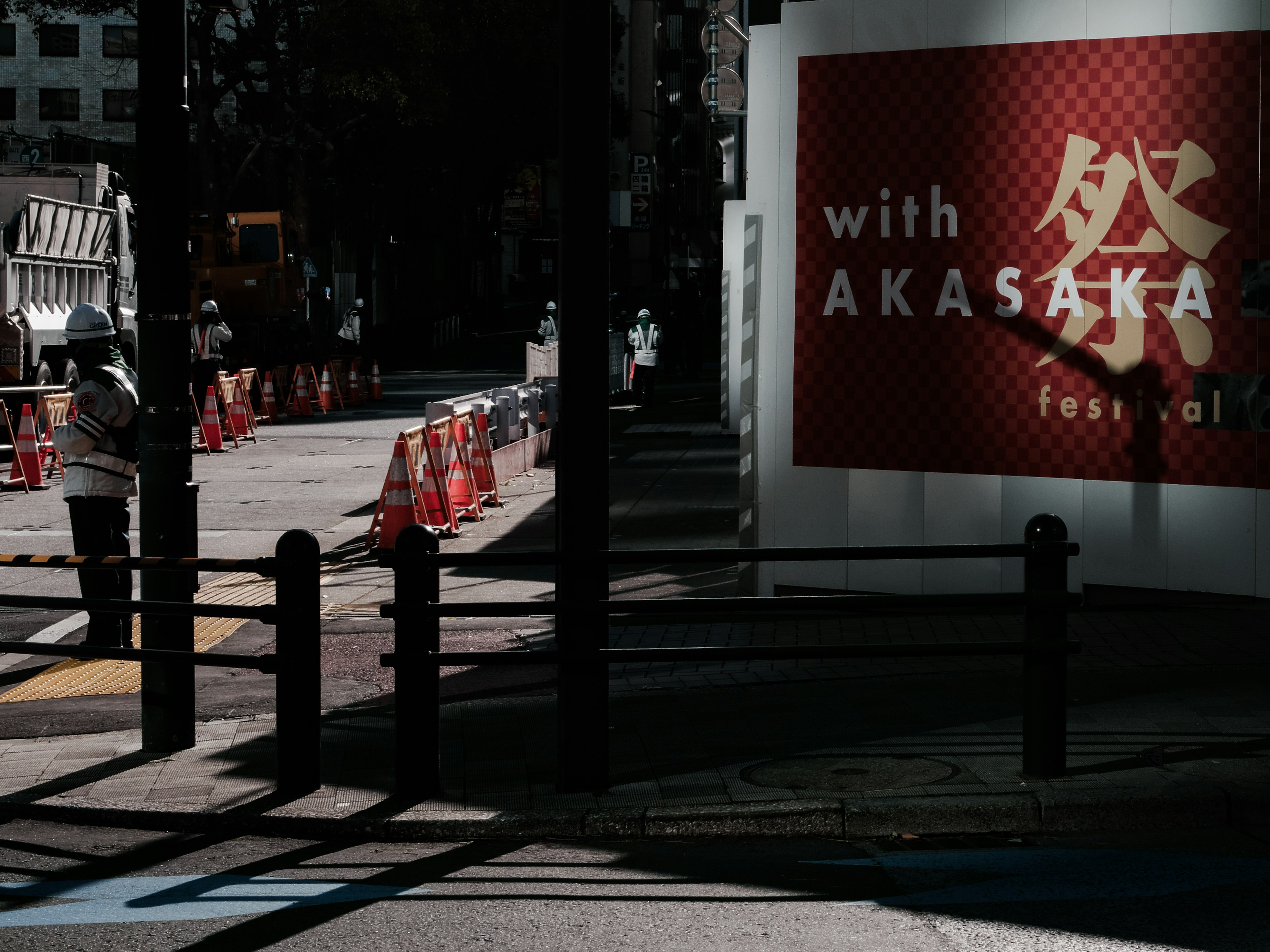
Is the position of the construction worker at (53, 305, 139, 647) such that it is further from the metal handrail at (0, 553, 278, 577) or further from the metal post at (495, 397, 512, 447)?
the metal post at (495, 397, 512, 447)

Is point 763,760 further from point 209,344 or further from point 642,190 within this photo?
point 642,190

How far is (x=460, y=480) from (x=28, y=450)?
5.40 meters

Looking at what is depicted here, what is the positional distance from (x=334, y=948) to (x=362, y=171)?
50791 mm

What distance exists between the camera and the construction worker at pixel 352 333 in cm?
4225

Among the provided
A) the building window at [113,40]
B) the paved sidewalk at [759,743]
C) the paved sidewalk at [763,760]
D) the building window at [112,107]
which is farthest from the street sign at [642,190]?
the paved sidewalk at [763,760]

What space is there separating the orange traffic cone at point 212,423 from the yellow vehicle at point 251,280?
13.3m

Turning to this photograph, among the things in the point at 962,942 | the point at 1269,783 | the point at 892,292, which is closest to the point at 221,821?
A: the point at 962,942

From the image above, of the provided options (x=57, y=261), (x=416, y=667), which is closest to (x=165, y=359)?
(x=416, y=667)

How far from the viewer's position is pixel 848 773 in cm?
640

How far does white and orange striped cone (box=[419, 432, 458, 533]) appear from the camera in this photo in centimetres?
1427

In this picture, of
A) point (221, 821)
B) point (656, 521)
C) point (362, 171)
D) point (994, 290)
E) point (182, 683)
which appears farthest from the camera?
point (362, 171)

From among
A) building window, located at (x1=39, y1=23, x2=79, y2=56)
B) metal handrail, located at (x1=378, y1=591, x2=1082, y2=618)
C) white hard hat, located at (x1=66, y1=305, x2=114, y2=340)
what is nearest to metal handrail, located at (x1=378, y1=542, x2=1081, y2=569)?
metal handrail, located at (x1=378, y1=591, x2=1082, y2=618)

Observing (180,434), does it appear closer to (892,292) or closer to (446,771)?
(446,771)

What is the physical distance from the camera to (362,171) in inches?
2111
